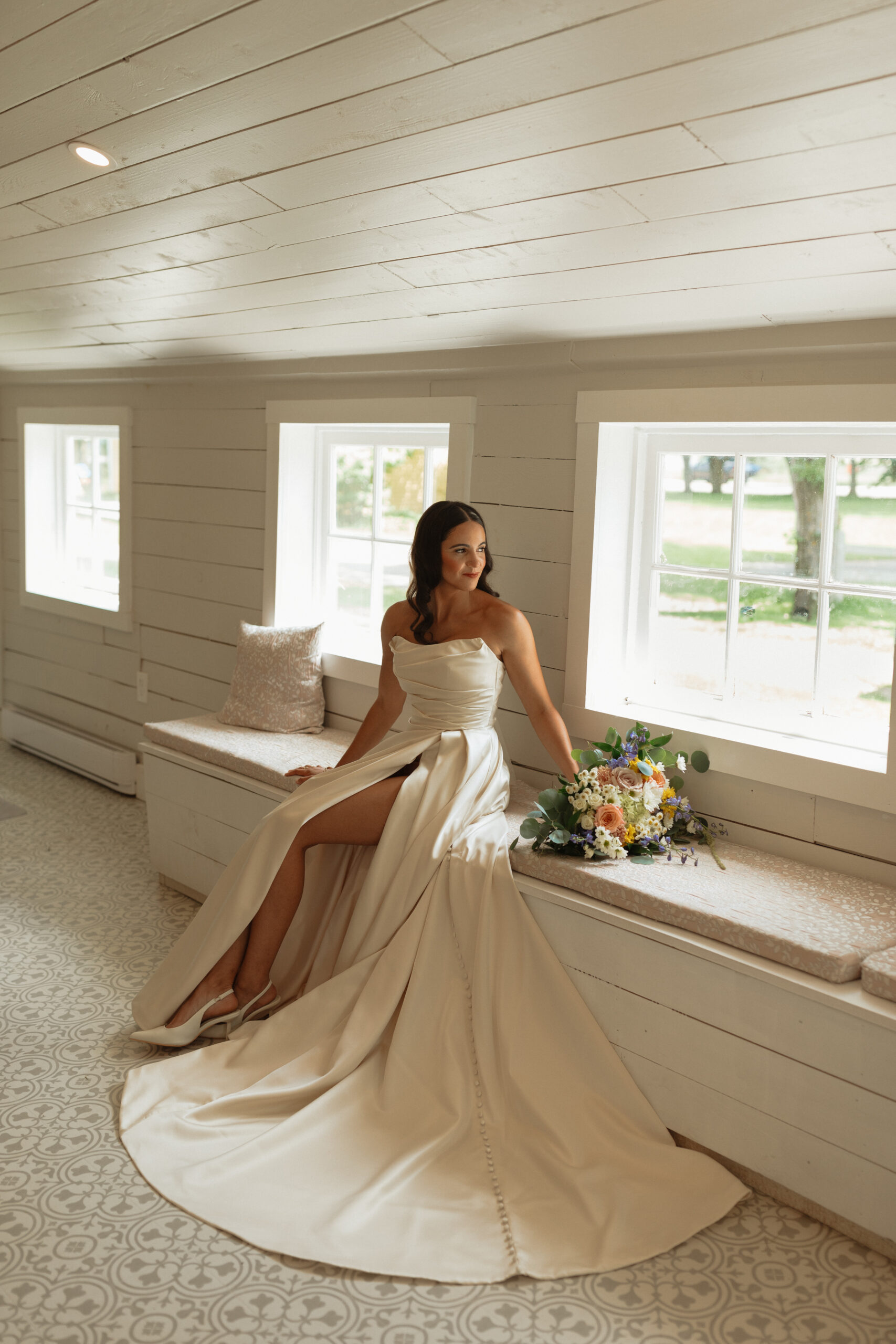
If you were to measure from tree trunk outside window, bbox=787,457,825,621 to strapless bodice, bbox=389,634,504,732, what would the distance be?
2.82 feet

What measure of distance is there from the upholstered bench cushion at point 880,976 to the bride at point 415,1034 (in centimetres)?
59

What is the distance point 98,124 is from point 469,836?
1.90 m

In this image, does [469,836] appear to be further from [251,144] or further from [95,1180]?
[251,144]

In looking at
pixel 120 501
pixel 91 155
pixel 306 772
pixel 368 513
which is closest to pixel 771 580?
pixel 306 772

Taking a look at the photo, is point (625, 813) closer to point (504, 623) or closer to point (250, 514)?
point (504, 623)

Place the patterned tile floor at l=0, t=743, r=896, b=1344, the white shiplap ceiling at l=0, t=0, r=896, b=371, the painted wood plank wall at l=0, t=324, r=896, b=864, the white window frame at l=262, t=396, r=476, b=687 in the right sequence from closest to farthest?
the white shiplap ceiling at l=0, t=0, r=896, b=371 < the patterned tile floor at l=0, t=743, r=896, b=1344 < the painted wood plank wall at l=0, t=324, r=896, b=864 < the white window frame at l=262, t=396, r=476, b=687

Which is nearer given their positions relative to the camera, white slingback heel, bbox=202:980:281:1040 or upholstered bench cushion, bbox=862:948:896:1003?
upholstered bench cushion, bbox=862:948:896:1003

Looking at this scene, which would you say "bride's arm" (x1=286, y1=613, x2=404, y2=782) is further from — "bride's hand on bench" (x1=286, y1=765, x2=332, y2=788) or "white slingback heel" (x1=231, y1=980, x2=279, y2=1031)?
"white slingback heel" (x1=231, y1=980, x2=279, y2=1031)

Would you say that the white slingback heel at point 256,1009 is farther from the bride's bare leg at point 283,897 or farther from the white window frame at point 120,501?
the white window frame at point 120,501

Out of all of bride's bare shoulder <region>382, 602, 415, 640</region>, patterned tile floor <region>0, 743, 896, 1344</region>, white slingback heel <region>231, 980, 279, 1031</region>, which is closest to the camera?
patterned tile floor <region>0, 743, 896, 1344</region>

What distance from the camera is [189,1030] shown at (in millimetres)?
2793

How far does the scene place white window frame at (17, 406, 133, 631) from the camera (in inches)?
198

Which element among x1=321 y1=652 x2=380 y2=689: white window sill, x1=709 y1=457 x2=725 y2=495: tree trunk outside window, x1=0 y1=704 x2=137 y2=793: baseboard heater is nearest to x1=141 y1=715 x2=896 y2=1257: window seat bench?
x1=709 y1=457 x2=725 y2=495: tree trunk outside window

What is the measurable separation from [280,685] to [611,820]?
5.78ft
